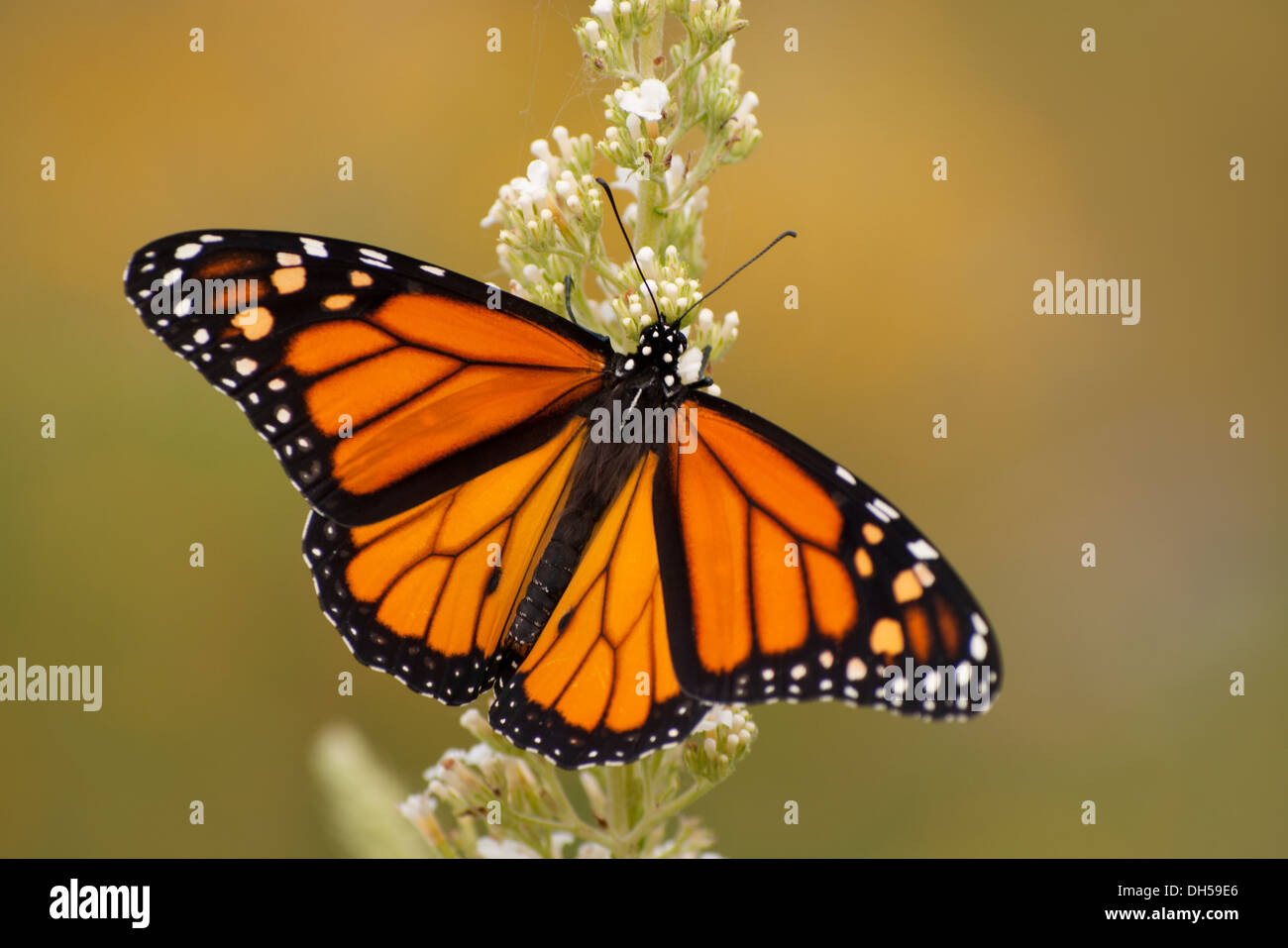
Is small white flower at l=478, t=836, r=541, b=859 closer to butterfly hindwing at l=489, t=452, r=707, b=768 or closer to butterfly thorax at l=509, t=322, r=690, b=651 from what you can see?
butterfly hindwing at l=489, t=452, r=707, b=768

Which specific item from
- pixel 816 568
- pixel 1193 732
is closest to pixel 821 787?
pixel 1193 732

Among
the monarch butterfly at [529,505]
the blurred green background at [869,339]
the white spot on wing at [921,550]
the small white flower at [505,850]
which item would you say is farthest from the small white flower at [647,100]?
the blurred green background at [869,339]

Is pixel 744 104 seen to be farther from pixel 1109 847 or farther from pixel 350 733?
pixel 1109 847

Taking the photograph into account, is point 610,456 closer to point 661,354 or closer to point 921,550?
point 661,354

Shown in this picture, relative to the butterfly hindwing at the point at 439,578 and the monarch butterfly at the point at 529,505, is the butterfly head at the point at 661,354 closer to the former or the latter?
the monarch butterfly at the point at 529,505

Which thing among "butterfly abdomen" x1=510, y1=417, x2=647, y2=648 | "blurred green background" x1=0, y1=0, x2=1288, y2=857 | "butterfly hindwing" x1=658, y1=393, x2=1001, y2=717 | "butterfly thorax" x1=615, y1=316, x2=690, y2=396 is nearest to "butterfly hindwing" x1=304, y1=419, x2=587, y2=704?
"butterfly abdomen" x1=510, y1=417, x2=647, y2=648

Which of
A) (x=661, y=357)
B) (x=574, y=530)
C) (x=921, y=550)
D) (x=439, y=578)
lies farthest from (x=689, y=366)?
(x=439, y=578)
